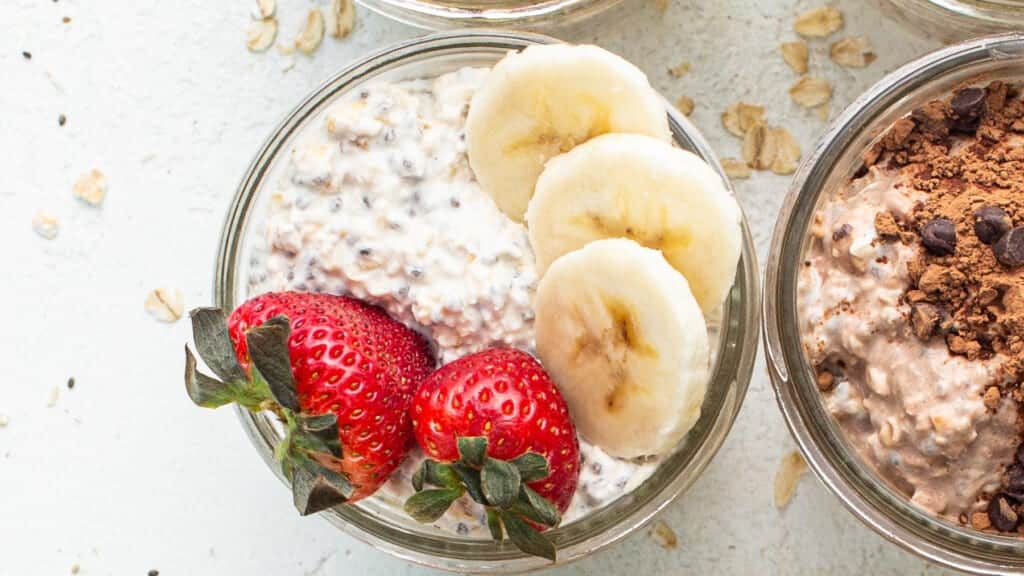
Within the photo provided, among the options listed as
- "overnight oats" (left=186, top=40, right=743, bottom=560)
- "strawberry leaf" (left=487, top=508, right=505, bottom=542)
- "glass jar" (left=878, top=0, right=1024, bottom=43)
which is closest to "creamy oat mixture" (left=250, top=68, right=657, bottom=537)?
"overnight oats" (left=186, top=40, right=743, bottom=560)

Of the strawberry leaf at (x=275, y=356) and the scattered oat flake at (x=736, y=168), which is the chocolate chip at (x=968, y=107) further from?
the strawberry leaf at (x=275, y=356)

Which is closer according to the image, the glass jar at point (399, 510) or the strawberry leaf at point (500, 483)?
the strawberry leaf at point (500, 483)

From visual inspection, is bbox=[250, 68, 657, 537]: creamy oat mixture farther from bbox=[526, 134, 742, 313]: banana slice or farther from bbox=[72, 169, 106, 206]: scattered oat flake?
bbox=[72, 169, 106, 206]: scattered oat flake

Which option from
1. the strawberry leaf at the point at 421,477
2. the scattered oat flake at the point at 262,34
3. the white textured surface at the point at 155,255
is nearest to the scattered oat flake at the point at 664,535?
the white textured surface at the point at 155,255

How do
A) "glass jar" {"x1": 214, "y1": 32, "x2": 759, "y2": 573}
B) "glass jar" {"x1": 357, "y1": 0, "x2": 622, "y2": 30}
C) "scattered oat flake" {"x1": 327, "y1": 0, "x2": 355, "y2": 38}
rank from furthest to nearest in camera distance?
1. "scattered oat flake" {"x1": 327, "y1": 0, "x2": 355, "y2": 38}
2. "glass jar" {"x1": 357, "y1": 0, "x2": 622, "y2": 30}
3. "glass jar" {"x1": 214, "y1": 32, "x2": 759, "y2": 573}

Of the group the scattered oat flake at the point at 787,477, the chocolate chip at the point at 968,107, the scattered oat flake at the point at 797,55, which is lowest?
the scattered oat flake at the point at 787,477

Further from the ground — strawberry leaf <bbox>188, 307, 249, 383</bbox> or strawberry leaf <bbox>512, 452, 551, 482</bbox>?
strawberry leaf <bbox>188, 307, 249, 383</bbox>

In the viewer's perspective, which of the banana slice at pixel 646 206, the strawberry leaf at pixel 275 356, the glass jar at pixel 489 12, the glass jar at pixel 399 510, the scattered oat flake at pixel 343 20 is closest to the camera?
the strawberry leaf at pixel 275 356
